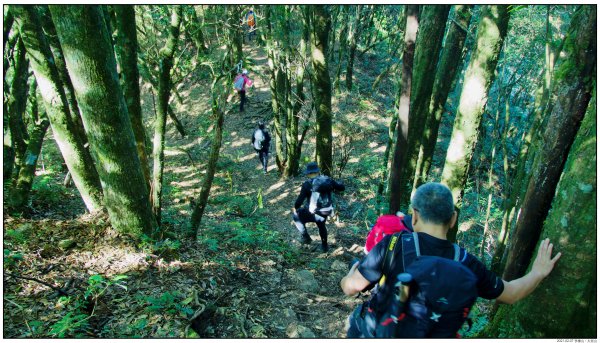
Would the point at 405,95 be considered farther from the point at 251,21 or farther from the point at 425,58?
the point at 251,21

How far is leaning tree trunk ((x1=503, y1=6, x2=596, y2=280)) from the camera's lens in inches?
119

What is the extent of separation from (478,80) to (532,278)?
10.1ft

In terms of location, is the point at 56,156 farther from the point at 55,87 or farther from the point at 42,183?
the point at 55,87

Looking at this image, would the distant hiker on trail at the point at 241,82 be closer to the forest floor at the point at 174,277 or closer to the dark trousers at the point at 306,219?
the forest floor at the point at 174,277

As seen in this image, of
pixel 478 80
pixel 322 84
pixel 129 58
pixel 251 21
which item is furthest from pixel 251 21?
pixel 478 80

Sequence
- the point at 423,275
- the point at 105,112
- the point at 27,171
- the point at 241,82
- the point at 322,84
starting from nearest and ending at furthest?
the point at 423,275
the point at 105,112
the point at 27,171
the point at 322,84
the point at 241,82

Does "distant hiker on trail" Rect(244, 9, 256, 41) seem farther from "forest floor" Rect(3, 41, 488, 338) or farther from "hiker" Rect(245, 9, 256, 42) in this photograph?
"forest floor" Rect(3, 41, 488, 338)

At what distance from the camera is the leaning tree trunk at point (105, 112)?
4.37 m

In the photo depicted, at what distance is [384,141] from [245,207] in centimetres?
955

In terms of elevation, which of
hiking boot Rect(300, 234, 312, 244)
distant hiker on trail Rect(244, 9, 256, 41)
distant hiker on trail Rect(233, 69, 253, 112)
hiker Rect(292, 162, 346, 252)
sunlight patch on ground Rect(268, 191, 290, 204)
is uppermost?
distant hiker on trail Rect(244, 9, 256, 41)

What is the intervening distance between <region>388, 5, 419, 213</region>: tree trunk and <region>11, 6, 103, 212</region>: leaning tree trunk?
5.08 m

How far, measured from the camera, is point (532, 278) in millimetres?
2697

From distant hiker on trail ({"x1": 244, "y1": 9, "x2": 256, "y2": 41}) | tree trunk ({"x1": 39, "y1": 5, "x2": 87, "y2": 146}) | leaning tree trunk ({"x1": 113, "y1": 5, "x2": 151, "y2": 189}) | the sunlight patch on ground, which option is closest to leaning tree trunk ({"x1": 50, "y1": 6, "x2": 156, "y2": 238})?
leaning tree trunk ({"x1": 113, "y1": 5, "x2": 151, "y2": 189})

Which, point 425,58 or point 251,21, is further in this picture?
point 251,21
